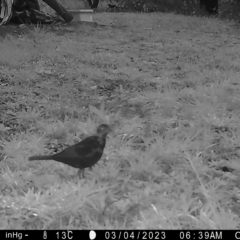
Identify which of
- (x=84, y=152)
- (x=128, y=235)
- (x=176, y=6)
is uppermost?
(x=176, y=6)

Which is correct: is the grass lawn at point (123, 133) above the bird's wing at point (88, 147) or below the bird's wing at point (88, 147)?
below

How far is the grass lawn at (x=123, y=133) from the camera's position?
8.34 ft

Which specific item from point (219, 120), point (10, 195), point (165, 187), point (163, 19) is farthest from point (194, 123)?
point (163, 19)

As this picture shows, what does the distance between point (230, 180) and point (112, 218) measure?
42.5 inches

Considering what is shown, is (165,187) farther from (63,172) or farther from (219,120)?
(219,120)

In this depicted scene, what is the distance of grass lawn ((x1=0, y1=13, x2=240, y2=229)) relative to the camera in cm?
254

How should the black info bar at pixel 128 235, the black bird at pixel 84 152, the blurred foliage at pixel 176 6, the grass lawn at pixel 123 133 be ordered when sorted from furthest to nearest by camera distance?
1. the blurred foliage at pixel 176 6
2. the grass lawn at pixel 123 133
3. the black bird at pixel 84 152
4. the black info bar at pixel 128 235

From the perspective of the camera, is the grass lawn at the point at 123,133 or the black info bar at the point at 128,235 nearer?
the black info bar at the point at 128,235

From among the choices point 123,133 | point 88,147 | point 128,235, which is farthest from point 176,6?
point 128,235

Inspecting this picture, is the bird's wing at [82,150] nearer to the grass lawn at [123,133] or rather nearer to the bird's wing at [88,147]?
the bird's wing at [88,147]

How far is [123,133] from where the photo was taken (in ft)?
12.3

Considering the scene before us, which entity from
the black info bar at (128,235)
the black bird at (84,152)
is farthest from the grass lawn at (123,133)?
the black bird at (84,152)

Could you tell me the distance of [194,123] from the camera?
13.0ft

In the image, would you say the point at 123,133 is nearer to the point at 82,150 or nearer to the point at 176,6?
the point at 82,150
